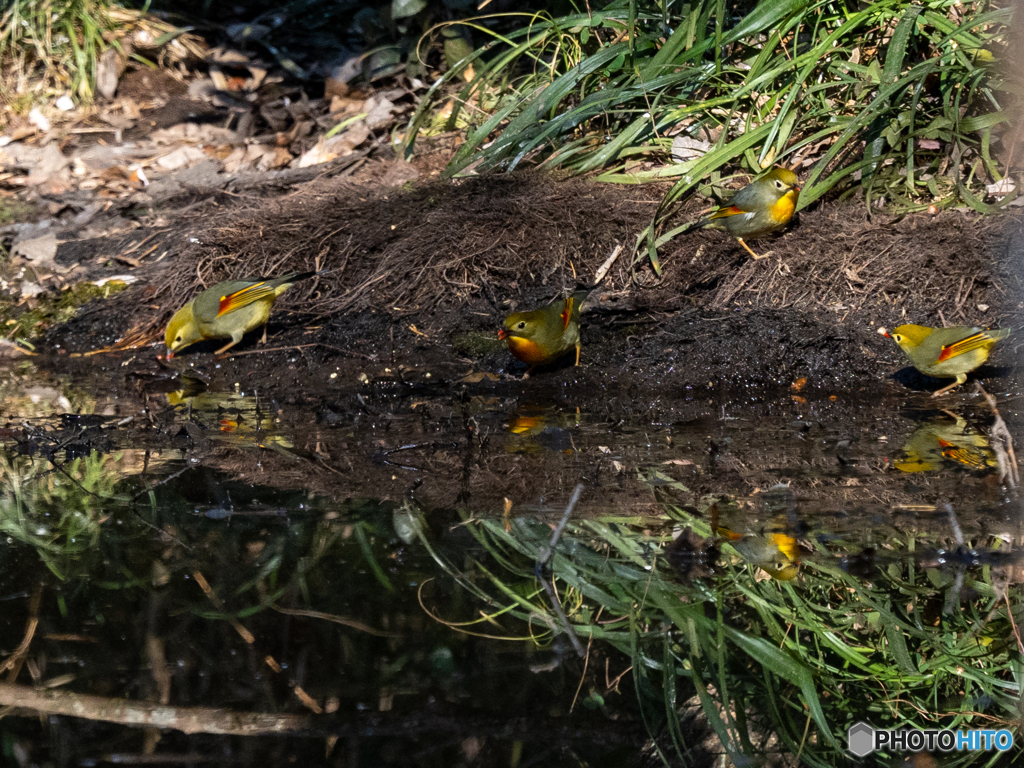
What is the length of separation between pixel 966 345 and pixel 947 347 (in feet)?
0.28

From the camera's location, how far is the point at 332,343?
522 centimetres

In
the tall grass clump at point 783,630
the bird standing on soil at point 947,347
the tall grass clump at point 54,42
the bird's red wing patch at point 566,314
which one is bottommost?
the bird standing on soil at point 947,347

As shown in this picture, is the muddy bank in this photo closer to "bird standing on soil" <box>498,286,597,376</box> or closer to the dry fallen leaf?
the dry fallen leaf

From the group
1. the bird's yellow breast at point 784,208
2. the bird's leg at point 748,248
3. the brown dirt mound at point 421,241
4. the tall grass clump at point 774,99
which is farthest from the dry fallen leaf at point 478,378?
the bird's yellow breast at point 784,208

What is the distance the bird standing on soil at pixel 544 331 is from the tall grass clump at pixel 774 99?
0.91 metres

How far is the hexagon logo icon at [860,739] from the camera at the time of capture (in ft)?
6.30

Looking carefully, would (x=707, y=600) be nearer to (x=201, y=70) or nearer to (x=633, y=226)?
(x=633, y=226)

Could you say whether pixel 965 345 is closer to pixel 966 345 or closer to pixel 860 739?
pixel 966 345

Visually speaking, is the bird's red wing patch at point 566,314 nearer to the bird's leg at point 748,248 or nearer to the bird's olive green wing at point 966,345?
the bird's leg at point 748,248

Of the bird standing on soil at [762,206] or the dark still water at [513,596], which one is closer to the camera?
the dark still water at [513,596]

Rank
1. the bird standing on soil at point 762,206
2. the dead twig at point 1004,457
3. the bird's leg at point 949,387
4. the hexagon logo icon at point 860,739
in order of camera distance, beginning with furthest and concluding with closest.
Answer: the bird standing on soil at point 762,206
the bird's leg at point 949,387
the dead twig at point 1004,457
the hexagon logo icon at point 860,739

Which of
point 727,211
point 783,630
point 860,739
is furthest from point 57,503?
point 727,211

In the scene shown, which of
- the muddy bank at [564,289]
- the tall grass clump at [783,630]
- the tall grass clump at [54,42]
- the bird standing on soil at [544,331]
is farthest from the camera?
the tall grass clump at [54,42]

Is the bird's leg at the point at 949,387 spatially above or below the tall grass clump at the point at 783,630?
below
